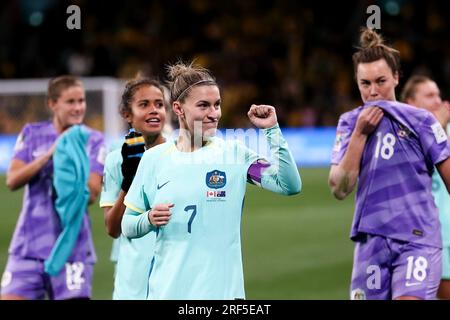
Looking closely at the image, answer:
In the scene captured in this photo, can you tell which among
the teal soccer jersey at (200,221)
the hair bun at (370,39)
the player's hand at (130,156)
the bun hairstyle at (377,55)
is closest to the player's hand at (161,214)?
the teal soccer jersey at (200,221)

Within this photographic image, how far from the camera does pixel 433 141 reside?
17.3 ft

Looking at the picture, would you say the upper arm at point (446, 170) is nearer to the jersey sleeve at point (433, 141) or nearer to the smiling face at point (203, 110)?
the jersey sleeve at point (433, 141)

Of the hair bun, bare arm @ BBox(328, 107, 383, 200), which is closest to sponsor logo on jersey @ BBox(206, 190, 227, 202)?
bare arm @ BBox(328, 107, 383, 200)

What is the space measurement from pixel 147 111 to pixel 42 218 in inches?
70.3

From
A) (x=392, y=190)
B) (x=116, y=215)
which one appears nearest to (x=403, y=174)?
(x=392, y=190)

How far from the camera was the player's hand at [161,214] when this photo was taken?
13.8 ft

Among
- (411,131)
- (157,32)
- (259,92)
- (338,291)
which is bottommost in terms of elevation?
(338,291)

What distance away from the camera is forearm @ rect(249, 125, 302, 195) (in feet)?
13.9

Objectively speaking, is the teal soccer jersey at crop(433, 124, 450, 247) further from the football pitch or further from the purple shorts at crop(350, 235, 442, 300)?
the football pitch

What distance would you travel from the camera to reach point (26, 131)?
7.00 meters

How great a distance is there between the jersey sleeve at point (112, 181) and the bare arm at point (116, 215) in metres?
0.08
